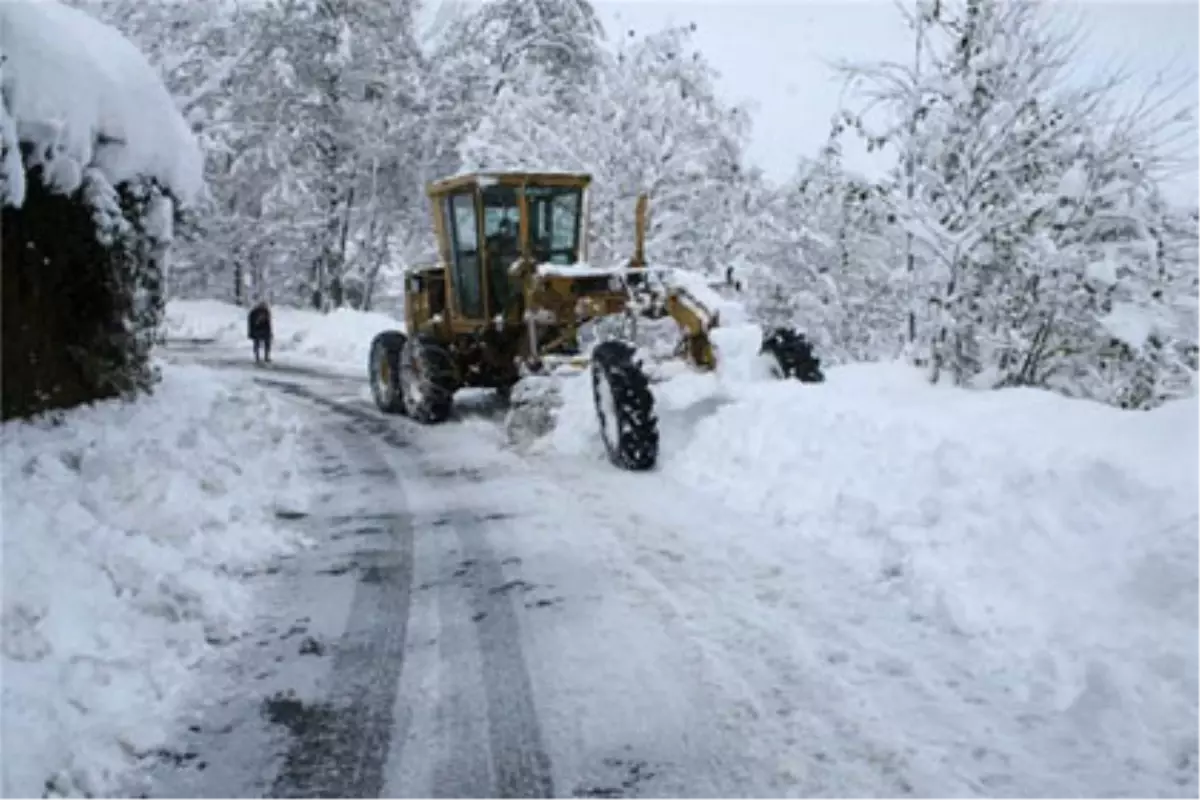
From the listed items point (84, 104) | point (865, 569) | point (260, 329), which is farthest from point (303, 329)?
point (865, 569)

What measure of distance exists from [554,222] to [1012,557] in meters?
7.73

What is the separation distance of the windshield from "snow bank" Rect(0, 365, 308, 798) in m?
4.29

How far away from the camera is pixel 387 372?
13273 millimetres

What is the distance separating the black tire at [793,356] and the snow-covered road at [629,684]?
7.83ft

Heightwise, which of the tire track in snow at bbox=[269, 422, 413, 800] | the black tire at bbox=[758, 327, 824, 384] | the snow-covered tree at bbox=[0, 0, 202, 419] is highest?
the snow-covered tree at bbox=[0, 0, 202, 419]

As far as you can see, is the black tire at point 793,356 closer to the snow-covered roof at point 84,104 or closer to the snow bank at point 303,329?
the snow-covered roof at point 84,104

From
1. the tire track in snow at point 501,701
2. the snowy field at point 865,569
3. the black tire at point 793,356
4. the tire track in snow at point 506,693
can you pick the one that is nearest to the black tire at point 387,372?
the snowy field at point 865,569

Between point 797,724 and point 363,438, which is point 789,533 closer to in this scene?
point 797,724

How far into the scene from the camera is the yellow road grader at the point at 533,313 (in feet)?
27.3

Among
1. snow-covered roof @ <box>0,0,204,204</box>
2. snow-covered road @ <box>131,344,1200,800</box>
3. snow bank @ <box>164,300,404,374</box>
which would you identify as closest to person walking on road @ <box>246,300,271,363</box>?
snow bank @ <box>164,300,404,374</box>

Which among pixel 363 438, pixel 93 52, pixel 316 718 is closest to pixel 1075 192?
pixel 316 718

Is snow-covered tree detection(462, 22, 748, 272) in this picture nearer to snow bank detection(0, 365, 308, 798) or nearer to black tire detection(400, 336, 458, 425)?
black tire detection(400, 336, 458, 425)

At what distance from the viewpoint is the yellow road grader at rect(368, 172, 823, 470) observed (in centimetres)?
831

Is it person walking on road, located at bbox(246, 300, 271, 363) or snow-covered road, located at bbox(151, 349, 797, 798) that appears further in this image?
person walking on road, located at bbox(246, 300, 271, 363)
